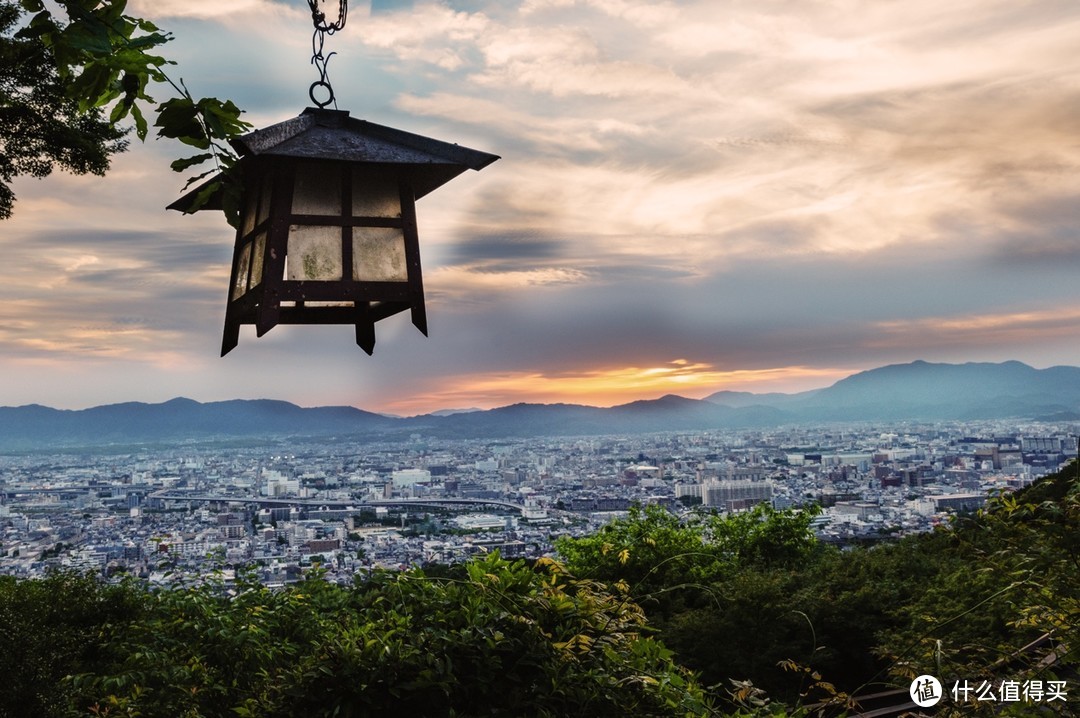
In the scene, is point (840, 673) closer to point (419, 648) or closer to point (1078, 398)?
point (419, 648)

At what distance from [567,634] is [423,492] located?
17072 millimetres

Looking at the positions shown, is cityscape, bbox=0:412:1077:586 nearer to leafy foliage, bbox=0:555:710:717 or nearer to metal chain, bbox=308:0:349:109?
leafy foliage, bbox=0:555:710:717

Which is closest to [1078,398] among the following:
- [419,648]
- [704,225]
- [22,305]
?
[704,225]

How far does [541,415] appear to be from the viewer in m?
37.0

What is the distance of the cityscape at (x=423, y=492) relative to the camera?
10586mm

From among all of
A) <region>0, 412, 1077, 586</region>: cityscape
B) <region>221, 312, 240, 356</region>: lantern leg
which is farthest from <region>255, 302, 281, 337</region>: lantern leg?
<region>0, 412, 1077, 586</region>: cityscape

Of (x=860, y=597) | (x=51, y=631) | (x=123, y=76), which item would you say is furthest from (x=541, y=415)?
(x=123, y=76)

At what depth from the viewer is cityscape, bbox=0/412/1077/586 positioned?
34.7 feet

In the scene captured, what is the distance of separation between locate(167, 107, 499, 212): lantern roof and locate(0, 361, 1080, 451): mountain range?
3071 centimetres

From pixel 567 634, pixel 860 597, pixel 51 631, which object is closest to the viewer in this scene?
pixel 567 634

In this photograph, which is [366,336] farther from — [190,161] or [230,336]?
[190,161]

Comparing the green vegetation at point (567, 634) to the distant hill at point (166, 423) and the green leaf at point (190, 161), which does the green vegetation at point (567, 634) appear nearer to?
the green leaf at point (190, 161)

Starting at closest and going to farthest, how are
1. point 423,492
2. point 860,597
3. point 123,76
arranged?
point 123,76 → point 860,597 → point 423,492

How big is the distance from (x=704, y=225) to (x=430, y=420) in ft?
76.3
